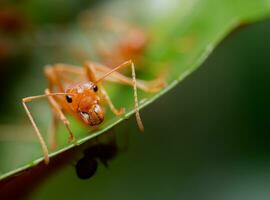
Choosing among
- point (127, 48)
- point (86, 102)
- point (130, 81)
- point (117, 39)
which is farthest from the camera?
point (117, 39)

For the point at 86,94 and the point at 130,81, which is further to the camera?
the point at 130,81

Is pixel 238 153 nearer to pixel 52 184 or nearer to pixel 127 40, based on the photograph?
pixel 52 184

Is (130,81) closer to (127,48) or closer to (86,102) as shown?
(86,102)

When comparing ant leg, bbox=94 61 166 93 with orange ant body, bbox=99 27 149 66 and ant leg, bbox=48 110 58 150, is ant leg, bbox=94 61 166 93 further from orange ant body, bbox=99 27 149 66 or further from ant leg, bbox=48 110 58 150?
orange ant body, bbox=99 27 149 66

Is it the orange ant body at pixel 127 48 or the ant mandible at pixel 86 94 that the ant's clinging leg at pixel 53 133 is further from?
the orange ant body at pixel 127 48

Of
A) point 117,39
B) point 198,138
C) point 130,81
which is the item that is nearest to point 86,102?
point 130,81

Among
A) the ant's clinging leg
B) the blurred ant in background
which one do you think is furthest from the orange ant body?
the ant's clinging leg
